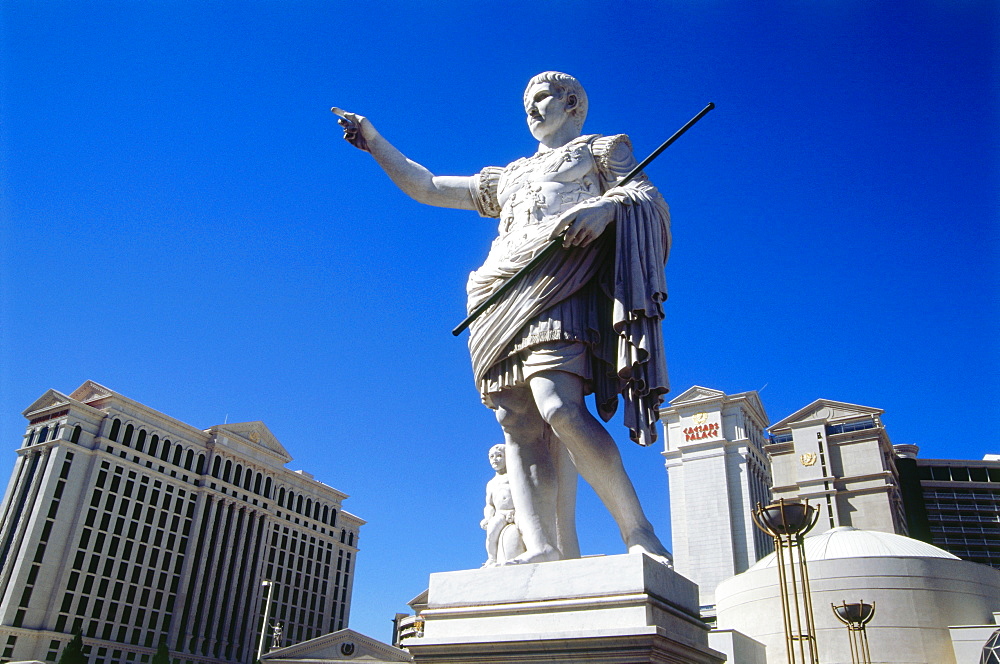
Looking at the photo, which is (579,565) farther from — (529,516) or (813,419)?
(813,419)

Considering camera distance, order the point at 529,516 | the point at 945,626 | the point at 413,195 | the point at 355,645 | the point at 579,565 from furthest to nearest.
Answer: the point at 355,645 → the point at 945,626 → the point at 413,195 → the point at 529,516 → the point at 579,565

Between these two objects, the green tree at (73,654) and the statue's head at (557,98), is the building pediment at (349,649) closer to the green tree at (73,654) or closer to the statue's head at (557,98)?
the green tree at (73,654)

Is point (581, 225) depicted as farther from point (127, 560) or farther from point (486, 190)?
point (127, 560)

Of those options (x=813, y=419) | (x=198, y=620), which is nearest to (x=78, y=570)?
(x=198, y=620)

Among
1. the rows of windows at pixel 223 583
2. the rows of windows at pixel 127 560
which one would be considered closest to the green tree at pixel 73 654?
the rows of windows at pixel 127 560

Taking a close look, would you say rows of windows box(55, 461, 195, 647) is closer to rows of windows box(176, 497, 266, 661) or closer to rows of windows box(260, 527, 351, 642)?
rows of windows box(176, 497, 266, 661)

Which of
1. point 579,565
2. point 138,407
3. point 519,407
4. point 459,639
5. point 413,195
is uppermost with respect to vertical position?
point 138,407

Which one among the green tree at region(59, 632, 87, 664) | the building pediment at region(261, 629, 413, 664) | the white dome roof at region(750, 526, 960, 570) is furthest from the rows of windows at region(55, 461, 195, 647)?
the white dome roof at region(750, 526, 960, 570)

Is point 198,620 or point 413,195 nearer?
point 413,195

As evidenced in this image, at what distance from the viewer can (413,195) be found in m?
5.87

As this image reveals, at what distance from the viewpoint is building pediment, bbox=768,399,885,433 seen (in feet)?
248

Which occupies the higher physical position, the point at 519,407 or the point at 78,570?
the point at 78,570

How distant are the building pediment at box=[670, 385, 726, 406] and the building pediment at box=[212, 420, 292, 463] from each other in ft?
→ 152

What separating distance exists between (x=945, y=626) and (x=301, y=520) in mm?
72576
